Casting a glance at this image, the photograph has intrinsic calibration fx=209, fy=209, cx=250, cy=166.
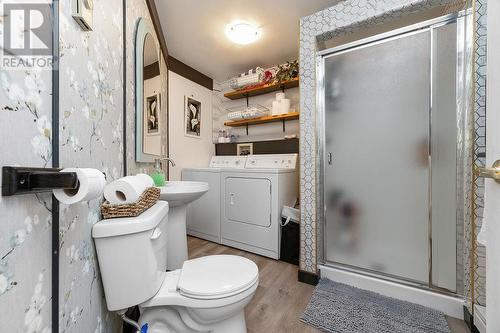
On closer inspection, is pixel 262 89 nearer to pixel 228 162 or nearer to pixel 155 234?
pixel 228 162

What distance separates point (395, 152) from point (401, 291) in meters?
1.03

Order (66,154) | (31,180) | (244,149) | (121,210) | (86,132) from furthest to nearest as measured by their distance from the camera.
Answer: (244,149), (121,210), (86,132), (66,154), (31,180)

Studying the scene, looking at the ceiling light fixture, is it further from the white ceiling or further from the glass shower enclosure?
the glass shower enclosure

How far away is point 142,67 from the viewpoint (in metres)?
1.47

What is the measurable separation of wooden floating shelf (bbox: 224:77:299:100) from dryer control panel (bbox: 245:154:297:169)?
94 centimetres

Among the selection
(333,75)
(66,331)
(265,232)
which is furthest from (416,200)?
(66,331)

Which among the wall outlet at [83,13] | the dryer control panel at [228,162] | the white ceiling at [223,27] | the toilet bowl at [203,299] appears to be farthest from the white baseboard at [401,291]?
the white ceiling at [223,27]

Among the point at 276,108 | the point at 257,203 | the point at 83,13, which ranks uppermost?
the point at 276,108

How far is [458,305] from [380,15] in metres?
2.05

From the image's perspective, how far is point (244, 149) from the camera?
3.22m

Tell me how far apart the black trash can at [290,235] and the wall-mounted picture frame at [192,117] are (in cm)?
179

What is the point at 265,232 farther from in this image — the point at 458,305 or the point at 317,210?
the point at 458,305

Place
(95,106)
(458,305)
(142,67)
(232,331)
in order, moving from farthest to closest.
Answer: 1. (142,67)
2. (458,305)
3. (232,331)
4. (95,106)

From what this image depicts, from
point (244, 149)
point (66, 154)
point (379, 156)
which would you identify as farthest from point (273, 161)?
point (66, 154)
